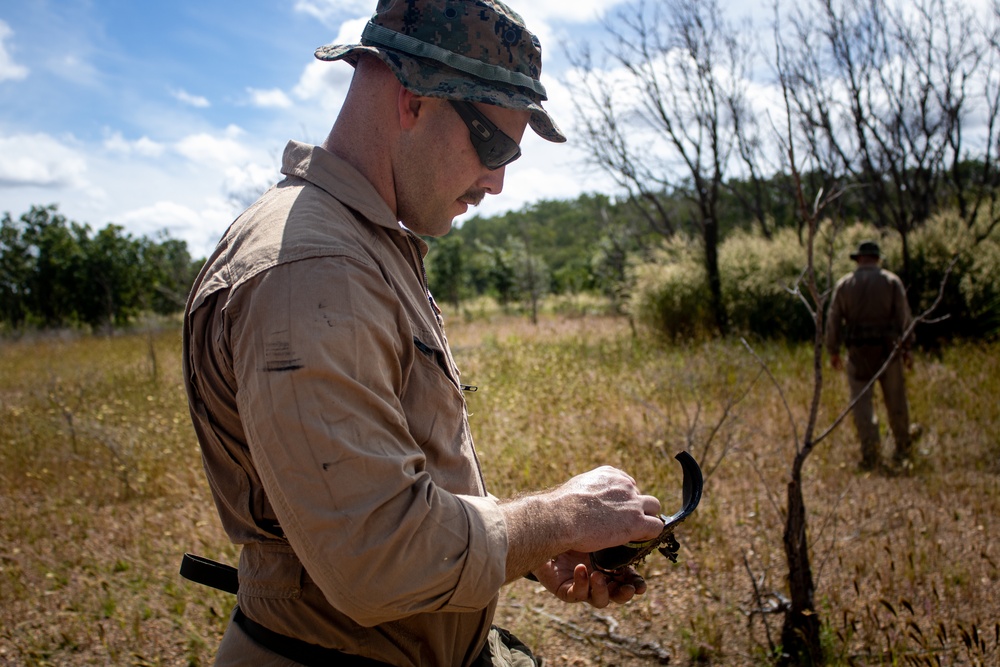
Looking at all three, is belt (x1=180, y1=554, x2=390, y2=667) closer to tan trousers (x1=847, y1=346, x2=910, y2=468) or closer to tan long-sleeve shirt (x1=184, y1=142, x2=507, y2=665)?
tan long-sleeve shirt (x1=184, y1=142, x2=507, y2=665)

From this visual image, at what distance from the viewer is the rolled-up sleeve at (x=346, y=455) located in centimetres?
90

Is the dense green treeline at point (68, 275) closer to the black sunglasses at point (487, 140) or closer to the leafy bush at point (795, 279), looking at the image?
the leafy bush at point (795, 279)

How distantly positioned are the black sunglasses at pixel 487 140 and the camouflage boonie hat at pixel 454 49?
1.6 inches

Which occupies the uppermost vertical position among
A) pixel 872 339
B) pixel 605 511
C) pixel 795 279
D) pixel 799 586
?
pixel 795 279

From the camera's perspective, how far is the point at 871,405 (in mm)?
6105

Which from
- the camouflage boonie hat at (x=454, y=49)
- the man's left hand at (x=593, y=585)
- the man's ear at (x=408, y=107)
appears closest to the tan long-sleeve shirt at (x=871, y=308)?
the man's left hand at (x=593, y=585)

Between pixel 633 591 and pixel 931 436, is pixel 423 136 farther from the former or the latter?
pixel 931 436

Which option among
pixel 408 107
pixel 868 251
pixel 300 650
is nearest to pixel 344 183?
pixel 408 107

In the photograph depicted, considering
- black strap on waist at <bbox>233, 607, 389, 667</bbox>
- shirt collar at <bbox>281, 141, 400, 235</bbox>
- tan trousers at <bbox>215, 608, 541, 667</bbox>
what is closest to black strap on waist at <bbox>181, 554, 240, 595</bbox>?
tan trousers at <bbox>215, 608, 541, 667</bbox>

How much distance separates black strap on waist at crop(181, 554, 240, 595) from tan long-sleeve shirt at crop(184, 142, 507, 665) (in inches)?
7.8

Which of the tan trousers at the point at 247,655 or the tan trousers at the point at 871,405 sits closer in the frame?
the tan trousers at the point at 247,655

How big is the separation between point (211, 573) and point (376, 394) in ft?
2.63

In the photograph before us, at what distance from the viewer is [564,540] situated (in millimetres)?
1139

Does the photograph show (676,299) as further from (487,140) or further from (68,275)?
(68,275)
